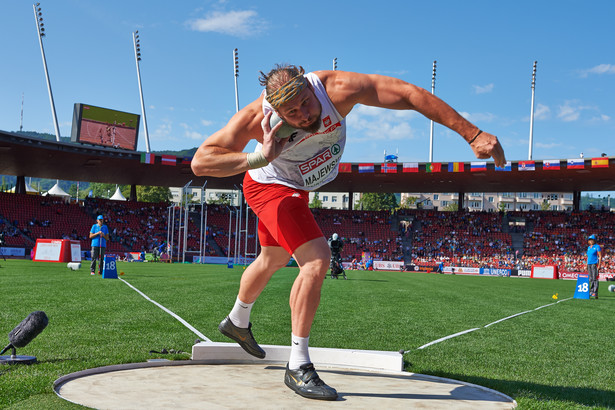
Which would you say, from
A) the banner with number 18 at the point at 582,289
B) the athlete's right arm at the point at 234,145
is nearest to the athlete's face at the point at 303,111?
the athlete's right arm at the point at 234,145

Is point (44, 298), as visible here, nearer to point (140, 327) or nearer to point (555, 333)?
point (140, 327)

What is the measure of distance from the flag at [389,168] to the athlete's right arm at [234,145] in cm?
4187

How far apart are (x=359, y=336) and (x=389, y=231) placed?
48.5 m

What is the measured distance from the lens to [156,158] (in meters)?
43.3

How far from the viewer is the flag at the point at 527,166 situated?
40.6 metres

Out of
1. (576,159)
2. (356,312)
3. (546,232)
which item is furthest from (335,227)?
(356,312)

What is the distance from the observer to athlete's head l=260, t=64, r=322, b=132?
127 inches

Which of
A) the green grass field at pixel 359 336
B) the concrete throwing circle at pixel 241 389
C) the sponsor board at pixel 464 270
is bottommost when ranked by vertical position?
the sponsor board at pixel 464 270

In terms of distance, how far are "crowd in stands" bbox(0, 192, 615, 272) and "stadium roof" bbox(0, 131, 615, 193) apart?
8.35ft

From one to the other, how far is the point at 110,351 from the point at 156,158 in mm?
40238

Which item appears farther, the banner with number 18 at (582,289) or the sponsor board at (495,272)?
the sponsor board at (495,272)

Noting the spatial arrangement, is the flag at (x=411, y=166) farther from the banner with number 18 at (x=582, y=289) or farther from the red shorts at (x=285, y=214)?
the red shorts at (x=285, y=214)

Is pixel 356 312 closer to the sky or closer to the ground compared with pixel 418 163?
closer to the ground

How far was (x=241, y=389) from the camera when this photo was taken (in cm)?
354
